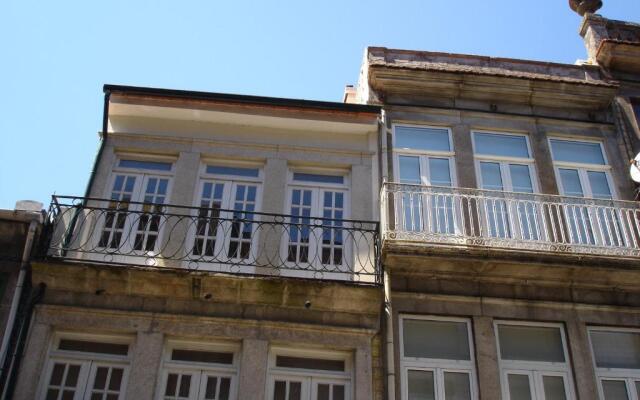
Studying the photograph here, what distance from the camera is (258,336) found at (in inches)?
364

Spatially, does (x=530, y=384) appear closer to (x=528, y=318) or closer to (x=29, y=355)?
(x=528, y=318)

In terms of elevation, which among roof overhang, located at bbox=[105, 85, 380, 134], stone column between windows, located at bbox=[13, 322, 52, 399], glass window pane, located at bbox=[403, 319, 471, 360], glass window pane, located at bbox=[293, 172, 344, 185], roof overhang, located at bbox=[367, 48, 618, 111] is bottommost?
stone column between windows, located at bbox=[13, 322, 52, 399]

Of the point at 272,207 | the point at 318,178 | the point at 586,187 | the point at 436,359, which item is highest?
Result: the point at 586,187

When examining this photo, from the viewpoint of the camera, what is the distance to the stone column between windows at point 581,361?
30.2 ft

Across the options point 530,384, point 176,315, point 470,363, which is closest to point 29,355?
point 176,315

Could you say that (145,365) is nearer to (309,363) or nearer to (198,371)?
(198,371)

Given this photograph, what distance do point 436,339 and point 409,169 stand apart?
128 inches

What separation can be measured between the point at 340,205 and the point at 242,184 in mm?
1693

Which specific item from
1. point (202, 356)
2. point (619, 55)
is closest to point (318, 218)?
point (202, 356)

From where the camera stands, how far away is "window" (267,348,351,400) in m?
9.09

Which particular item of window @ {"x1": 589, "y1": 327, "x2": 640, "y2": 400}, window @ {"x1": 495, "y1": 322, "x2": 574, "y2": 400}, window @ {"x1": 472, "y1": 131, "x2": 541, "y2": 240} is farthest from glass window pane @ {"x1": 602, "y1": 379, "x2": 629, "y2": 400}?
window @ {"x1": 472, "y1": 131, "x2": 541, "y2": 240}

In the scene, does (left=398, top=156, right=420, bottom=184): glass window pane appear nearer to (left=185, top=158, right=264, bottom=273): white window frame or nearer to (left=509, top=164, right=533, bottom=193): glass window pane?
(left=509, top=164, right=533, bottom=193): glass window pane

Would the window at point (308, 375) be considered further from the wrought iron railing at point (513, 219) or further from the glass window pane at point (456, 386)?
the wrought iron railing at point (513, 219)

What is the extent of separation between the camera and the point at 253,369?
8961 mm
